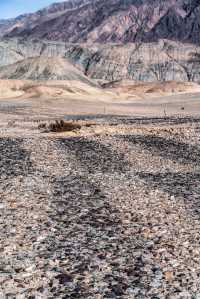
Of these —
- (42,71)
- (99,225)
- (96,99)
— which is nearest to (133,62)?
(42,71)

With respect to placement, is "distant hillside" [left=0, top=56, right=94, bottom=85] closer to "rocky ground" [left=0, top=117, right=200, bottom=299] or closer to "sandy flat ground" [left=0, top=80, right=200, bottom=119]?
"sandy flat ground" [left=0, top=80, right=200, bottom=119]

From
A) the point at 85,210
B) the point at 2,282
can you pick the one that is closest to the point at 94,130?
the point at 85,210

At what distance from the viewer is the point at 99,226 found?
387 inches

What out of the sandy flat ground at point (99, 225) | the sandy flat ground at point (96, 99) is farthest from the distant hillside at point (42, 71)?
the sandy flat ground at point (99, 225)

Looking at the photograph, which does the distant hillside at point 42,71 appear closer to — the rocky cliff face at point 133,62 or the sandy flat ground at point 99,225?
the rocky cliff face at point 133,62

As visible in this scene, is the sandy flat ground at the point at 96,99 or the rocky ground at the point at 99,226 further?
the sandy flat ground at the point at 96,99

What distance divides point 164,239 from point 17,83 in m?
99.7

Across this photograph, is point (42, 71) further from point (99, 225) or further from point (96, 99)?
point (99, 225)

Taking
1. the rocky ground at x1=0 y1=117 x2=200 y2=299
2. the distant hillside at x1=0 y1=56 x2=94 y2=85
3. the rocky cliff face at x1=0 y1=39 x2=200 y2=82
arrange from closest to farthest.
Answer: the rocky ground at x1=0 y1=117 x2=200 y2=299, the distant hillside at x1=0 y1=56 x2=94 y2=85, the rocky cliff face at x1=0 y1=39 x2=200 y2=82

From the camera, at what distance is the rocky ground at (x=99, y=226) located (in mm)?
7195

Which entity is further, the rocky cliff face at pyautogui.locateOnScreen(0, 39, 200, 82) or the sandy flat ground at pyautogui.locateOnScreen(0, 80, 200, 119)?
the rocky cliff face at pyautogui.locateOnScreen(0, 39, 200, 82)

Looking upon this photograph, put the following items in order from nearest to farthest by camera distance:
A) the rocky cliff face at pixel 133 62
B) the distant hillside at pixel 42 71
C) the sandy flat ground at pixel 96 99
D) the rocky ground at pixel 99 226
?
the rocky ground at pixel 99 226 → the sandy flat ground at pixel 96 99 → the distant hillside at pixel 42 71 → the rocky cliff face at pixel 133 62

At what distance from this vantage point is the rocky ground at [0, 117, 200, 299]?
23.6 feet

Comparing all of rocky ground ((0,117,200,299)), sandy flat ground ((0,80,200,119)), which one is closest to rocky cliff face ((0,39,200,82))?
sandy flat ground ((0,80,200,119))
